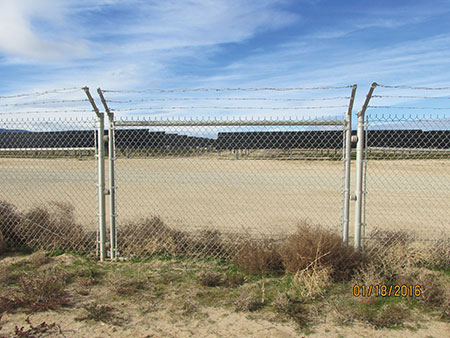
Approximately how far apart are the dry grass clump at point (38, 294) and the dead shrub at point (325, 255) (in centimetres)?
266

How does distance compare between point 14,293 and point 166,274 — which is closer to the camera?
point 14,293

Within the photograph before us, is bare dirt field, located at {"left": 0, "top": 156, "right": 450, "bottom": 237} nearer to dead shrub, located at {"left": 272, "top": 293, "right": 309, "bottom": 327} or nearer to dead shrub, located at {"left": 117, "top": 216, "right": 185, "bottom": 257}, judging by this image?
dead shrub, located at {"left": 117, "top": 216, "right": 185, "bottom": 257}

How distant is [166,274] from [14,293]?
5.68 ft

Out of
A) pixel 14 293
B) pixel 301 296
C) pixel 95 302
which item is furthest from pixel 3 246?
pixel 301 296

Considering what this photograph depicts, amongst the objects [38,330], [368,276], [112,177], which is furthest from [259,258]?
[38,330]

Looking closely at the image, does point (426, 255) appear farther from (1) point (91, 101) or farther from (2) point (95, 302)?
(1) point (91, 101)

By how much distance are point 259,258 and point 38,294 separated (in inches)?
102

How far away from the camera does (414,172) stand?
2261 cm

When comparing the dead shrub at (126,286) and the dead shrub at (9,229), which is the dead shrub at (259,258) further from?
the dead shrub at (9,229)

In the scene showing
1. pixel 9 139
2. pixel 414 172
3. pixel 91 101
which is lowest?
pixel 414 172

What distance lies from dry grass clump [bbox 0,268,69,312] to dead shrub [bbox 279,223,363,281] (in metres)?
2.66

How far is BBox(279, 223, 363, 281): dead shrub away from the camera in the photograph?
452 centimetres
